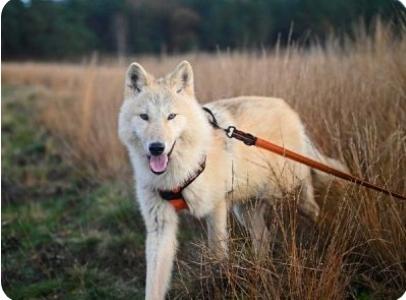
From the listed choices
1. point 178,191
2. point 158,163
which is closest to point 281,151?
point 178,191

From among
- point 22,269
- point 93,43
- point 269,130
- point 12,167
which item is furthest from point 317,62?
point 93,43

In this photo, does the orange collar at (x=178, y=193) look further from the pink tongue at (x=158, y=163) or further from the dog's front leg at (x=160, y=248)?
the pink tongue at (x=158, y=163)

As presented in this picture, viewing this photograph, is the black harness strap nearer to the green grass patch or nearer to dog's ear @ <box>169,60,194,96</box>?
dog's ear @ <box>169,60,194,96</box>

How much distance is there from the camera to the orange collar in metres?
3.09

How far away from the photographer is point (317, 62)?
4.68 m

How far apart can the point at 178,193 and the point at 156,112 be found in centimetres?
56

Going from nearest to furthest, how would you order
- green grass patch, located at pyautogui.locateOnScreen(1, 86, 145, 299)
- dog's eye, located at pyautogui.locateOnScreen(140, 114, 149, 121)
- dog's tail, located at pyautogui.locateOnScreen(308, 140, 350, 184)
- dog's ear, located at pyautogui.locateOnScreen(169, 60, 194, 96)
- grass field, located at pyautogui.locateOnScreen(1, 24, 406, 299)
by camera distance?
grass field, located at pyautogui.locateOnScreen(1, 24, 406, 299) < dog's eye, located at pyautogui.locateOnScreen(140, 114, 149, 121) < dog's ear, located at pyautogui.locateOnScreen(169, 60, 194, 96) < dog's tail, located at pyautogui.locateOnScreen(308, 140, 350, 184) < green grass patch, located at pyautogui.locateOnScreen(1, 86, 145, 299)

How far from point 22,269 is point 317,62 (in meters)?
3.15

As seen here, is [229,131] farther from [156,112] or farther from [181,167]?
[156,112]

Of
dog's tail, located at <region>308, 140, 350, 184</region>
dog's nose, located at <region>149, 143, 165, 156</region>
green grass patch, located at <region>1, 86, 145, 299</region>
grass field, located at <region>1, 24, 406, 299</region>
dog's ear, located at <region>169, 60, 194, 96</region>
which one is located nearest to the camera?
grass field, located at <region>1, 24, 406, 299</region>

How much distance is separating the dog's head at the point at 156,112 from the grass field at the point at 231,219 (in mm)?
563

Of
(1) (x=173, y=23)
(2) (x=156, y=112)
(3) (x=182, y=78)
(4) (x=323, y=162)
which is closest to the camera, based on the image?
(2) (x=156, y=112)

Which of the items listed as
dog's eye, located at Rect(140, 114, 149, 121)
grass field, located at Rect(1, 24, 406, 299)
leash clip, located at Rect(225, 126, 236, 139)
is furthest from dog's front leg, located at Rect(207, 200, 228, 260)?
dog's eye, located at Rect(140, 114, 149, 121)

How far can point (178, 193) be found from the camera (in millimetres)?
3117
